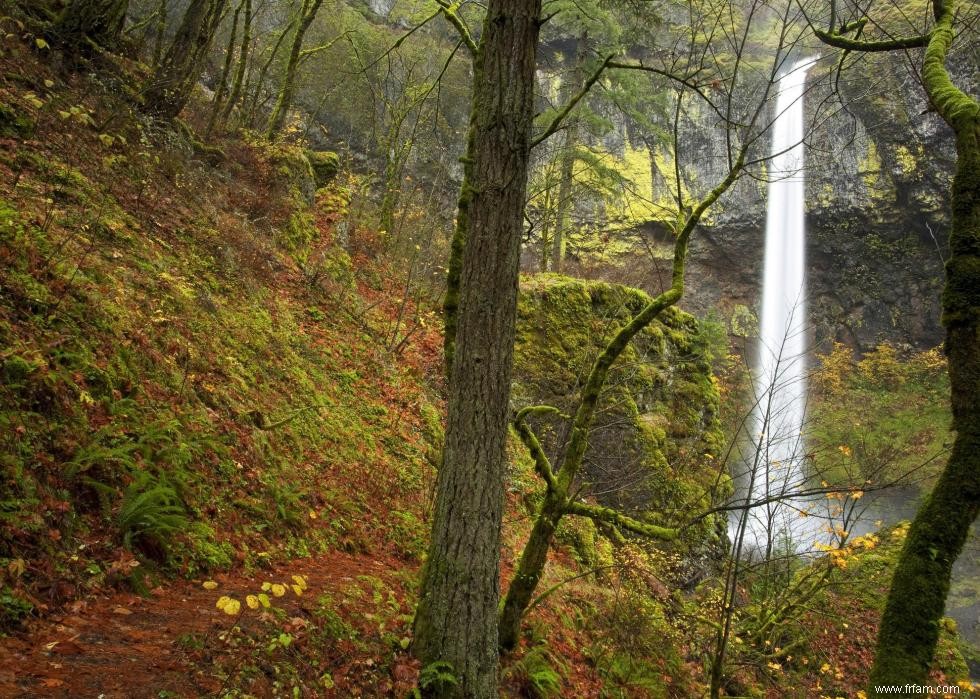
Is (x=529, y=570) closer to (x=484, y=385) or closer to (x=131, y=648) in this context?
(x=484, y=385)

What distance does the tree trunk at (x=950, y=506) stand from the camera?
2590mm

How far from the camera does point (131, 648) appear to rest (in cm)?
255

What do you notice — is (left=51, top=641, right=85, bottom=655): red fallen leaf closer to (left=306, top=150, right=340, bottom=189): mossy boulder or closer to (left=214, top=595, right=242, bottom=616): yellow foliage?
(left=214, top=595, right=242, bottom=616): yellow foliage

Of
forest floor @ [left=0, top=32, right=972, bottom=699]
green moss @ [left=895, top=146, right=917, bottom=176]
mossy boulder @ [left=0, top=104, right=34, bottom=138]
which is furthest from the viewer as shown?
green moss @ [left=895, top=146, right=917, bottom=176]

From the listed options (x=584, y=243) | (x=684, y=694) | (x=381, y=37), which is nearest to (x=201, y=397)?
(x=684, y=694)

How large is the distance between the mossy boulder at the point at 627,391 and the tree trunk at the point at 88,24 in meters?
6.56

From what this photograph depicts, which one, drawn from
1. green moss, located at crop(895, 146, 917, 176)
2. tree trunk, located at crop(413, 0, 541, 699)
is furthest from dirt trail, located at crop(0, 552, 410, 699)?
green moss, located at crop(895, 146, 917, 176)

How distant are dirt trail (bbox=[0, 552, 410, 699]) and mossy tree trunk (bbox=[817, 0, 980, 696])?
8.05ft

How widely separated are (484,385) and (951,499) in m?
2.26

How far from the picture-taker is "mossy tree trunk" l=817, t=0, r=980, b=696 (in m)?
2.59

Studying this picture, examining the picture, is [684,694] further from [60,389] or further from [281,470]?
[60,389]

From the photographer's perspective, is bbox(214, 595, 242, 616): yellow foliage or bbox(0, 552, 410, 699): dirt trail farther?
bbox(214, 595, 242, 616): yellow foliage

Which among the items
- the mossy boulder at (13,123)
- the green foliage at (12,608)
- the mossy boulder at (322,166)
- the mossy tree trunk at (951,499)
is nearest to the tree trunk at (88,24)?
the mossy boulder at (13,123)

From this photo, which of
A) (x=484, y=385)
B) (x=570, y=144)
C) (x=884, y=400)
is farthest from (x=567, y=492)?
(x=884, y=400)
